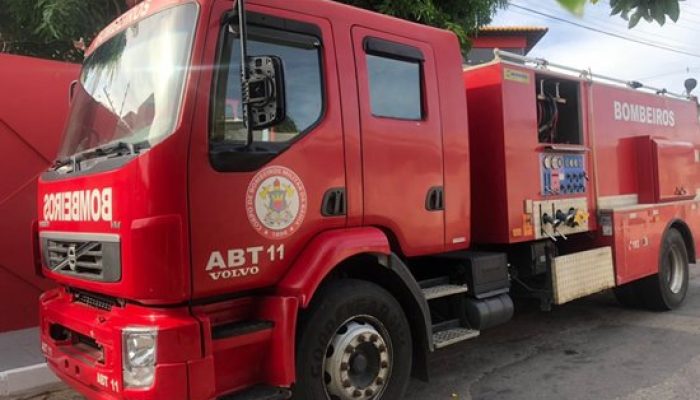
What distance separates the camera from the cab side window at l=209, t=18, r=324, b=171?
10.9ft

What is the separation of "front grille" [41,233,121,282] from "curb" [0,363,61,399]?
139 cm

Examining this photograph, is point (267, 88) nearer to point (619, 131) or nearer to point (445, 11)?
point (619, 131)

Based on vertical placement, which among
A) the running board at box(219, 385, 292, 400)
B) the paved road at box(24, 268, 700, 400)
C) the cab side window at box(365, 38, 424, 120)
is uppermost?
the cab side window at box(365, 38, 424, 120)

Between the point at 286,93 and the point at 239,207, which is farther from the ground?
the point at 286,93

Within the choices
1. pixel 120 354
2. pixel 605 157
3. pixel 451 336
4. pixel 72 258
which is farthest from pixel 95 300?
pixel 605 157

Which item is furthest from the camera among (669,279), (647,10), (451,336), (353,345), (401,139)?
(669,279)

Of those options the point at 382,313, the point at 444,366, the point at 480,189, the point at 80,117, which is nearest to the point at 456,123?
the point at 480,189

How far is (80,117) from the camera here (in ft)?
13.3

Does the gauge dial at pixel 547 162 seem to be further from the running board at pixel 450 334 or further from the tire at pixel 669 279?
the tire at pixel 669 279

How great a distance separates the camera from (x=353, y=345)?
12.3 ft

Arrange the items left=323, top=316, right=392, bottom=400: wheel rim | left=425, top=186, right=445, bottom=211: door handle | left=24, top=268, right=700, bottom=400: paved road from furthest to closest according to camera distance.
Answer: left=24, top=268, right=700, bottom=400: paved road, left=425, top=186, right=445, bottom=211: door handle, left=323, top=316, right=392, bottom=400: wheel rim

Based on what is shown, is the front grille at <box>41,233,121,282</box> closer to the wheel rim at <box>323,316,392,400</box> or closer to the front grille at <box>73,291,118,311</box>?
the front grille at <box>73,291,118,311</box>

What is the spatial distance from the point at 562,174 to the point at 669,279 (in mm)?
2712

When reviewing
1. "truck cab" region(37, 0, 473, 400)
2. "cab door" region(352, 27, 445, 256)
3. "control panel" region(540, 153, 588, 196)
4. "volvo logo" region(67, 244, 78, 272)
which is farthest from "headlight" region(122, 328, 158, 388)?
"control panel" region(540, 153, 588, 196)
